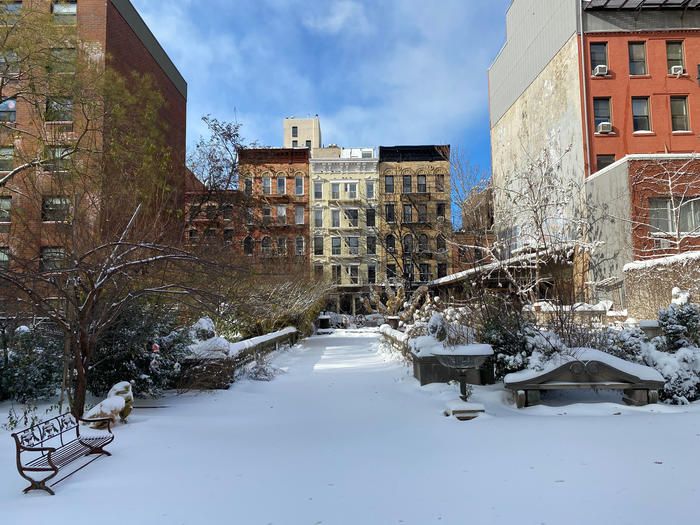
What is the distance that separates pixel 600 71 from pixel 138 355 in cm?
2494

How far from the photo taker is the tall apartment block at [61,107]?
12211mm

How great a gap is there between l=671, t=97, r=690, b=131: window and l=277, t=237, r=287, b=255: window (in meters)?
20.1

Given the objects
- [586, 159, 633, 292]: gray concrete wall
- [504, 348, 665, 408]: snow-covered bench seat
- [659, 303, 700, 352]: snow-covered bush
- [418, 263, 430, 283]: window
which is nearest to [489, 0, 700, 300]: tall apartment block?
[586, 159, 633, 292]: gray concrete wall

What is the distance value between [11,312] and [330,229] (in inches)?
1657

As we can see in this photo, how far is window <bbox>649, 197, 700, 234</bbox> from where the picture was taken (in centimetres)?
1988

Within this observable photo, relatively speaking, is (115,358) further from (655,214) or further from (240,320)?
(655,214)

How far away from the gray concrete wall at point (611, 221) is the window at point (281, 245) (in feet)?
47.0

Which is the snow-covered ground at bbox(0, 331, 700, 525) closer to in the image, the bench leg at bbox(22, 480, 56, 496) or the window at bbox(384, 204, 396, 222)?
the bench leg at bbox(22, 480, 56, 496)

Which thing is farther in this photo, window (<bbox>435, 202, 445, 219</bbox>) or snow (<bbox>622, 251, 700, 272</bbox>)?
window (<bbox>435, 202, 445, 219</bbox>)

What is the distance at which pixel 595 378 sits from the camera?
8023mm

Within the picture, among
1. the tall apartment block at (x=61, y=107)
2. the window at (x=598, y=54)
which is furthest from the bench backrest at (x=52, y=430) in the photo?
the window at (x=598, y=54)

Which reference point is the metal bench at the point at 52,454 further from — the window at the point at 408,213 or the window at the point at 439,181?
the window at the point at 408,213

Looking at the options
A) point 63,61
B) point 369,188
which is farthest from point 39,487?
point 369,188

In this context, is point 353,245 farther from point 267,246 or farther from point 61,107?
point 61,107
